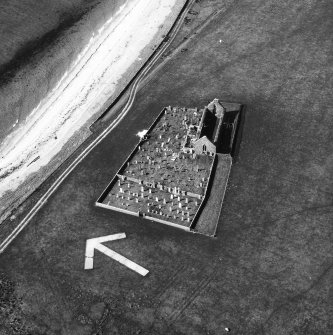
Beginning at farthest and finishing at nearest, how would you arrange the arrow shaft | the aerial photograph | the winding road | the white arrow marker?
the winding road → the white arrow marker → the arrow shaft → the aerial photograph

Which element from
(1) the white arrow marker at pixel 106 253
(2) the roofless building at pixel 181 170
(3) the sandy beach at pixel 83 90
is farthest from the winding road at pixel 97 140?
(1) the white arrow marker at pixel 106 253

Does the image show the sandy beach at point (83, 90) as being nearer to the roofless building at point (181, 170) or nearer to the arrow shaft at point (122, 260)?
the roofless building at point (181, 170)

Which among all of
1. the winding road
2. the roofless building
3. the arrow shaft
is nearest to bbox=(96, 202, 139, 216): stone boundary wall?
the roofless building

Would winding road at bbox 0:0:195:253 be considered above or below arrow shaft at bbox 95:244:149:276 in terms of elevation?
above

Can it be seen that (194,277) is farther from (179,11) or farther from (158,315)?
(179,11)

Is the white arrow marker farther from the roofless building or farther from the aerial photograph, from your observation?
the roofless building

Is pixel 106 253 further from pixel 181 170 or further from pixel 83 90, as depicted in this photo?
pixel 83 90

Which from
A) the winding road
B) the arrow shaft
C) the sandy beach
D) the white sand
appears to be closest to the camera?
the arrow shaft
